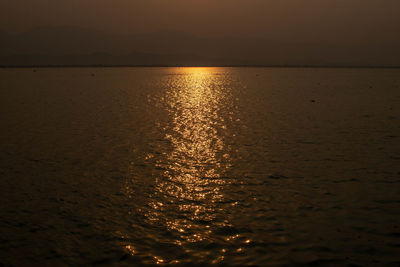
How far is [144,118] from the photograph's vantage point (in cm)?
4000

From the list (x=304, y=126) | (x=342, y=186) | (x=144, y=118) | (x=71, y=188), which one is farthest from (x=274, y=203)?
(x=144, y=118)

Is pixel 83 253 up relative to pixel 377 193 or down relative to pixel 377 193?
down

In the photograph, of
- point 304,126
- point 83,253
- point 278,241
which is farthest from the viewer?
point 304,126

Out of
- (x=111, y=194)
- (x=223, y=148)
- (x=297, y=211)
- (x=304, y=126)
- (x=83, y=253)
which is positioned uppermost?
(x=304, y=126)

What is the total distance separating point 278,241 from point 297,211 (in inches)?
110

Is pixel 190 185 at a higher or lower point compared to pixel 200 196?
higher

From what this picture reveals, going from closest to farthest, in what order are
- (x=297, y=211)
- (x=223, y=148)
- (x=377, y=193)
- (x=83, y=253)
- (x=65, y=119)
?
1. (x=83, y=253)
2. (x=297, y=211)
3. (x=377, y=193)
4. (x=223, y=148)
5. (x=65, y=119)

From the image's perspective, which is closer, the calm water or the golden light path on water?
the calm water

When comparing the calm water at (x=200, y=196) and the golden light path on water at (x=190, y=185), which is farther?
the golden light path on water at (x=190, y=185)

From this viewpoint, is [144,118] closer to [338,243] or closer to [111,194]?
[111,194]

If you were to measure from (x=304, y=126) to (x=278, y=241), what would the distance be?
2376 centimetres

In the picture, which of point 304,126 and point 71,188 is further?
point 304,126

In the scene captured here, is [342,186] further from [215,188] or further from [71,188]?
[71,188]

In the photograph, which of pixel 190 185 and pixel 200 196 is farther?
pixel 190 185
